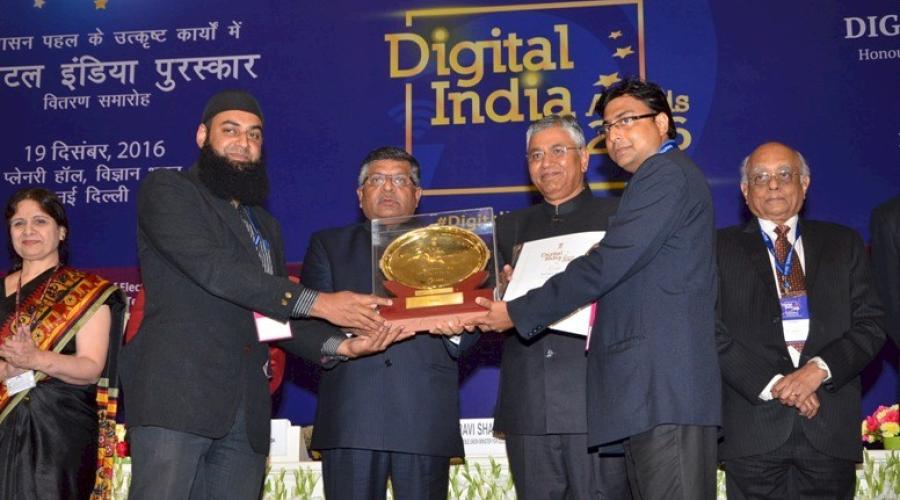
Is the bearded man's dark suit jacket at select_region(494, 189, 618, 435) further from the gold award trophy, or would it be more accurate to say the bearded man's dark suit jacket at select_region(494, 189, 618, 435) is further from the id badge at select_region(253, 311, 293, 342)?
the id badge at select_region(253, 311, 293, 342)

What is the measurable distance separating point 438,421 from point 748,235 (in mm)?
1442

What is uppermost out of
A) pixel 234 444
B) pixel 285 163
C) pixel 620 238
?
pixel 285 163

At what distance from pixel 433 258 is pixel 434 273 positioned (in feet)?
0.17

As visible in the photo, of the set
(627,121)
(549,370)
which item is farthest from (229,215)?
(627,121)

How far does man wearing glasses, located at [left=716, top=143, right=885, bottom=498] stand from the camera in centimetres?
381

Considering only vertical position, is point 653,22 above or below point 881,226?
above

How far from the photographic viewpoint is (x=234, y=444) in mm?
3324

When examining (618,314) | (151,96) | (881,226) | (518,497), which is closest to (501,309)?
(618,314)

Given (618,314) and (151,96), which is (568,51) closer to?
(151,96)

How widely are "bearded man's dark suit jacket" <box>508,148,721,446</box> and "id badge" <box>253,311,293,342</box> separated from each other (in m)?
0.95

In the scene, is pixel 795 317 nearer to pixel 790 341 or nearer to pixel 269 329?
pixel 790 341

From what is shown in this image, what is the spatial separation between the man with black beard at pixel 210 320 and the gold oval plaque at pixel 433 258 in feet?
0.52

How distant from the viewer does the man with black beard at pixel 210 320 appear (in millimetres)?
3176

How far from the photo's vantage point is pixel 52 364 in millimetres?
3910
